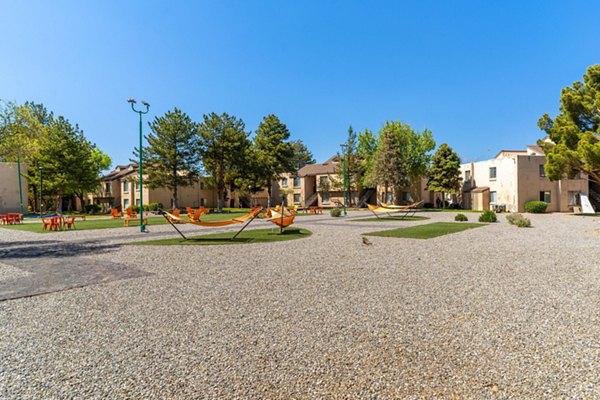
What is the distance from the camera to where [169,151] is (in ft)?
126

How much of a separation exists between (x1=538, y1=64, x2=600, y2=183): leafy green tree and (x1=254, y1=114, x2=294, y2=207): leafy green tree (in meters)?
29.8

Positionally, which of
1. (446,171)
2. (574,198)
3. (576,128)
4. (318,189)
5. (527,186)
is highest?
(576,128)

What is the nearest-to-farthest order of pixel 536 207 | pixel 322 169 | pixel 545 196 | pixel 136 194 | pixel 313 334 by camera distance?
pixel 313 334 → pixel 536 207 → pixel 545 196 → pixel 136 194 → pixel 322 169

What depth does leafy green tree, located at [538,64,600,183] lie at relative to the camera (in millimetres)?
21984

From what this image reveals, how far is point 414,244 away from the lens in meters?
12.0

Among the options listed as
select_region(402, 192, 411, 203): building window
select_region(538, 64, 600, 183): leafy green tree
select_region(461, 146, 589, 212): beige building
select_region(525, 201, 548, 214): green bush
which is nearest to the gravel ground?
select_region(538, 64, 600, 183): leafy green tree

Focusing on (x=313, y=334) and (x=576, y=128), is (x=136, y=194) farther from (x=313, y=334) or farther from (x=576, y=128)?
(x=313, y=334)

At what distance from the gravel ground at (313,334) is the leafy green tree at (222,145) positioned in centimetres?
3479

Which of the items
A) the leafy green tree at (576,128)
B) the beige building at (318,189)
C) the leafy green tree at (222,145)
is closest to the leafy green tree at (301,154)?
the beige building at (318,189)

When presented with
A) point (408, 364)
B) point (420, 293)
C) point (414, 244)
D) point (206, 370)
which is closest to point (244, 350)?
point (206, 370)

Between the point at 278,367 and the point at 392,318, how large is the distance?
6.44ft

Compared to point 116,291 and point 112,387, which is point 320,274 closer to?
point 116,291

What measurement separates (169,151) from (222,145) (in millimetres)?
6232

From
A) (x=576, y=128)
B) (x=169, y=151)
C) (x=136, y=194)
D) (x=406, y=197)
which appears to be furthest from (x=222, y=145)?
(x=576, y=128)
